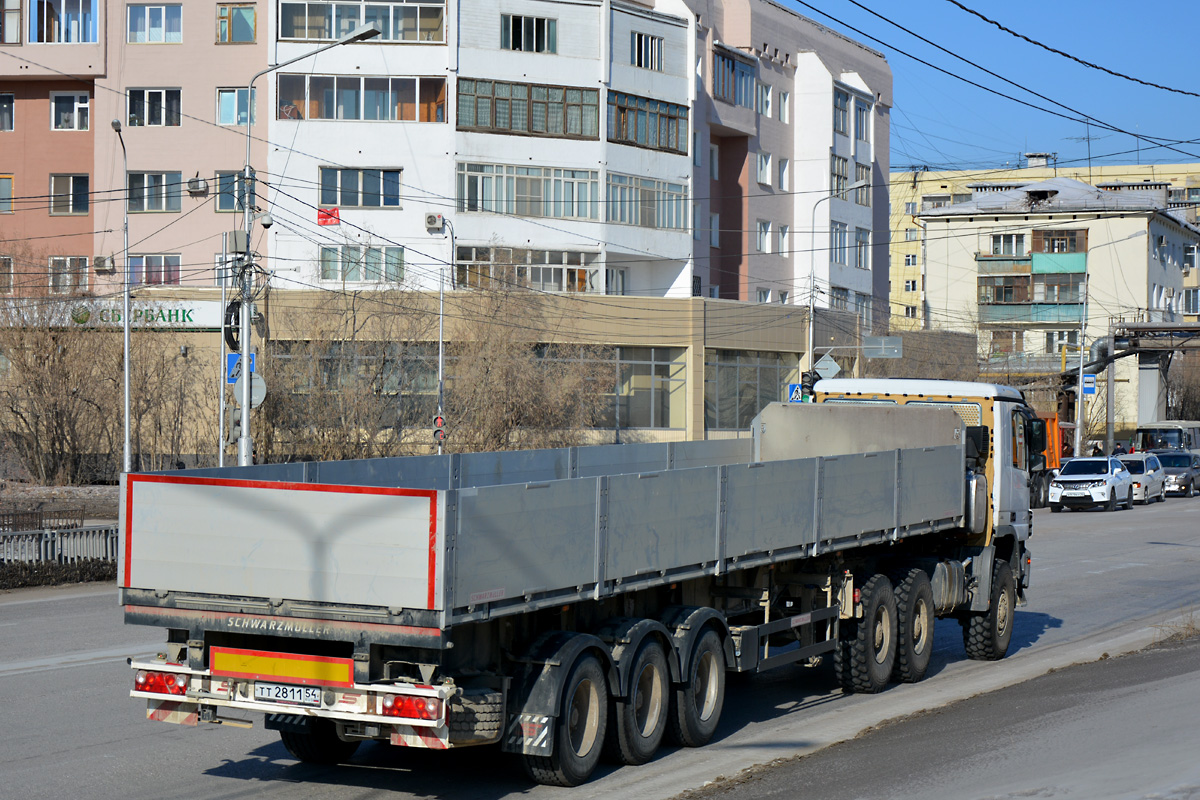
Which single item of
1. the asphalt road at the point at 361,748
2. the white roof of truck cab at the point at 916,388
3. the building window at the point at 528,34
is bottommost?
the asphalt road at the point at 361,748

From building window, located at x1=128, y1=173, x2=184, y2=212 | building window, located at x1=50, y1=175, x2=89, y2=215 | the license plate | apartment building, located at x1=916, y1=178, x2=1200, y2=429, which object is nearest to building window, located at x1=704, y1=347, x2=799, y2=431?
building window, located at x1=128, y1=173, x2=184, y2=212

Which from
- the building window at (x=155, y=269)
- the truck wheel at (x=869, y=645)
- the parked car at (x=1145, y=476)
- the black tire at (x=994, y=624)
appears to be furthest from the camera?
the building window at (x=155, y=269)

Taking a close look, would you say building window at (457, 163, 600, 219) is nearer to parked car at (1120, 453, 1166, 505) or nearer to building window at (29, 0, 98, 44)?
building window at (29, 0, 98, 44)

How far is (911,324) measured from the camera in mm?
85375

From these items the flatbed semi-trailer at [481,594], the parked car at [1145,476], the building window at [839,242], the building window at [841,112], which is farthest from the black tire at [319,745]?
the building window at [841,112]

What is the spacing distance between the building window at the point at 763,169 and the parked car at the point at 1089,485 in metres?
24.5

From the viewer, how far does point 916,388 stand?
14.7 meters

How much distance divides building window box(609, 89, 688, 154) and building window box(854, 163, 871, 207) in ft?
53.3

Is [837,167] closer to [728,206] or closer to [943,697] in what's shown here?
[728,206]

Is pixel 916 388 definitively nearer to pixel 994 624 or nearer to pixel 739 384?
pixel 994 624

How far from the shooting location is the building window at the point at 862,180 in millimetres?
67125

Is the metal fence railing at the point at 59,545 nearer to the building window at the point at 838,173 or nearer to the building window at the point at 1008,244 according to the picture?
the building window at the point at 838,173

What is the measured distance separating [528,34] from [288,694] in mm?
44306

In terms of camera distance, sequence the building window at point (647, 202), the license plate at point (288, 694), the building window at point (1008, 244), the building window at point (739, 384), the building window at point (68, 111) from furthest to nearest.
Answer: the building window at point (1008, 244)
the building window at point (739, 384)
the building window at point (68, 111)
the building window at point (647, 202)
the license plate at point (288, 694)
